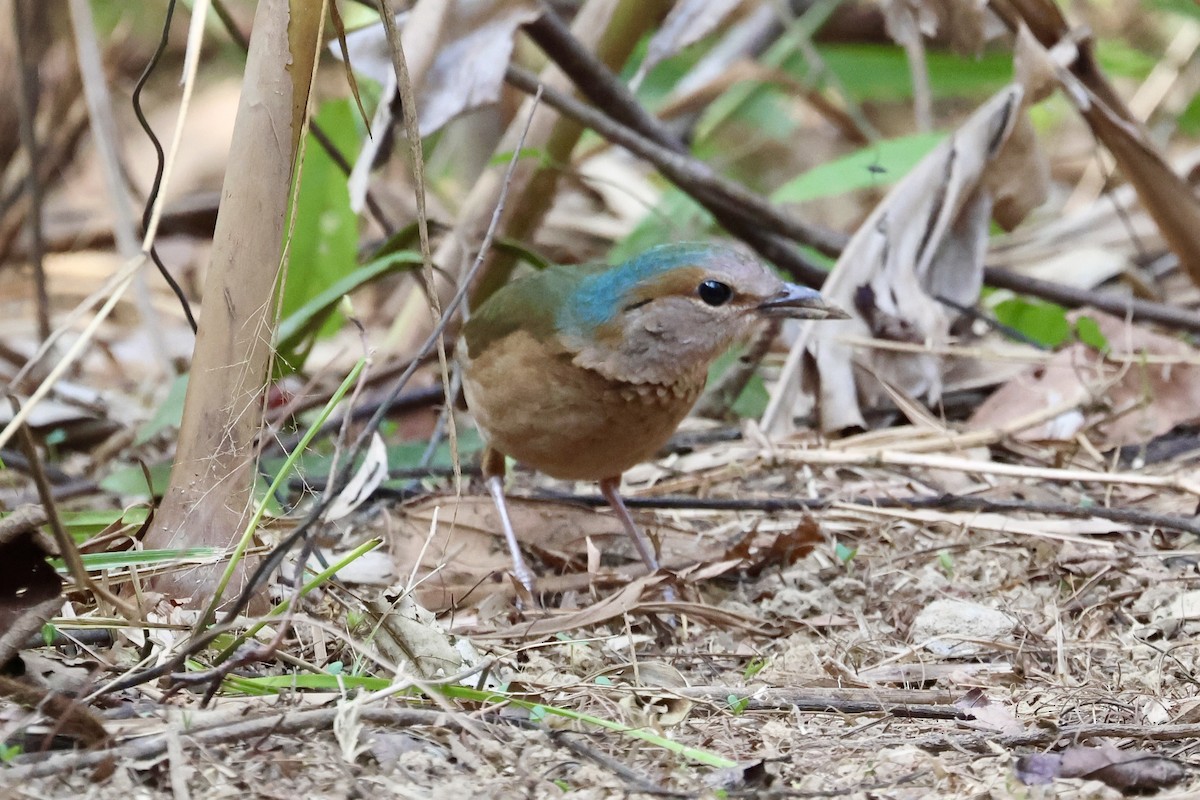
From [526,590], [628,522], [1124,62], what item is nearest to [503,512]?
[628,522]

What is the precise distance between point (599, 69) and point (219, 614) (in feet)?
9.00

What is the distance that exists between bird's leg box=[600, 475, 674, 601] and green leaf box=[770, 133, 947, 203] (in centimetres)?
157

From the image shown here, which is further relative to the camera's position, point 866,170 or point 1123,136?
point 866,170

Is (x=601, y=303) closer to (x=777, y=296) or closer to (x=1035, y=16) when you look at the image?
(x=777, y=296)

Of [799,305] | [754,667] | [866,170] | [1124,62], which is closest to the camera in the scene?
[754,667]

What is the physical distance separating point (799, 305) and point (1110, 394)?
1519 millimetres

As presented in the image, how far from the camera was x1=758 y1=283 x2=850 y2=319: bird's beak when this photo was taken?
3.67 m

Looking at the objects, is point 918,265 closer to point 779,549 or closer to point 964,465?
point 964,465

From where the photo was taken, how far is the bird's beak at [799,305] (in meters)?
3.67

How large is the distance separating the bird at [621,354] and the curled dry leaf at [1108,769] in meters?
1.59

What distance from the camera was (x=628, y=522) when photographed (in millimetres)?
3859

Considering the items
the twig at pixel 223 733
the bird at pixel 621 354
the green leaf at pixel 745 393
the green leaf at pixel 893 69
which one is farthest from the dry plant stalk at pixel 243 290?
the green leaf at pixel 893 69

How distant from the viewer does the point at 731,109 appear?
715cm

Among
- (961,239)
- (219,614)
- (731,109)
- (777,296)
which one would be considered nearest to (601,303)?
(777,296)
